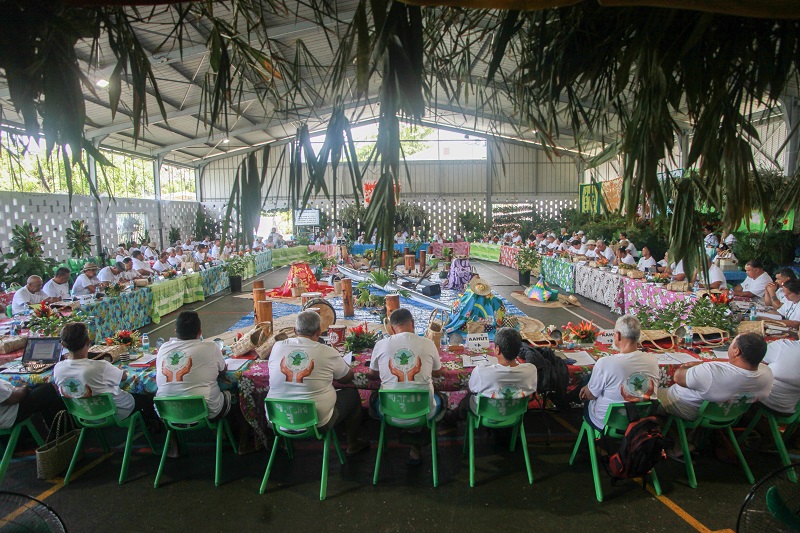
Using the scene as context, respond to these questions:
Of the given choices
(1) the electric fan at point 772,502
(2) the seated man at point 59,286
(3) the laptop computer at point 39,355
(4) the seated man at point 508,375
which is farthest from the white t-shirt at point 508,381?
(2) the seated man at point 59,286

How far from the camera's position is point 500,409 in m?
3.29

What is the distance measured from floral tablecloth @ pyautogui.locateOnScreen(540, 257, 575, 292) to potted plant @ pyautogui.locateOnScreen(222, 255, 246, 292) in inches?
303

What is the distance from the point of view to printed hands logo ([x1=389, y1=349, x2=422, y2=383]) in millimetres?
3346

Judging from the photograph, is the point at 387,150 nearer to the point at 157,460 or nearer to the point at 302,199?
the point at 302,199

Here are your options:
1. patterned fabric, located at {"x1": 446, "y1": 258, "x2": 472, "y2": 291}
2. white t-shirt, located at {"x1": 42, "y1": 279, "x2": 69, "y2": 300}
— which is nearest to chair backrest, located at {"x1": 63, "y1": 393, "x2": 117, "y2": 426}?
white t-shirt, located at {"x1": 42, "y1": 279, "x2": 69, "y2": 300}

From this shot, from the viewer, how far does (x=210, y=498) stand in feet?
10.7

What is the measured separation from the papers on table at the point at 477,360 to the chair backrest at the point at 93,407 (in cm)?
250

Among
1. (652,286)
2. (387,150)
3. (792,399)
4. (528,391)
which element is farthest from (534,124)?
(652,286)

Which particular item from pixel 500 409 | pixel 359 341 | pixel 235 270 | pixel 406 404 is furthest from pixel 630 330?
pixel 235 270

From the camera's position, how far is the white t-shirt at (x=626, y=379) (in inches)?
124

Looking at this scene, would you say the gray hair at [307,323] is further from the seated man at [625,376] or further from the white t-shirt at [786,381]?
the white t-shirt at [786,381]

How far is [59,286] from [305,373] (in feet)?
19.7

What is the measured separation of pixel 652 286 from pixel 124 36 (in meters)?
7.65

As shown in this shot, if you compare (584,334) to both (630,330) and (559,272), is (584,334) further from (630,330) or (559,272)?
(559,272)
